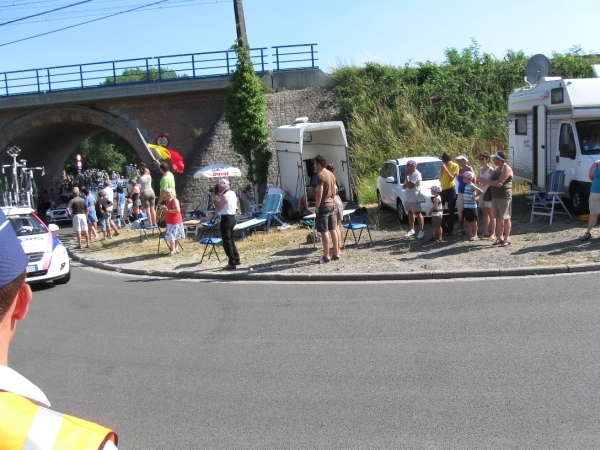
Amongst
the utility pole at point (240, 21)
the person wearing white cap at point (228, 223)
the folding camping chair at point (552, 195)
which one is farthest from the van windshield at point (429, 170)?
the utility pole at point (240, 21)

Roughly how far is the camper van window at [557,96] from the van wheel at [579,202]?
2051 millimetres

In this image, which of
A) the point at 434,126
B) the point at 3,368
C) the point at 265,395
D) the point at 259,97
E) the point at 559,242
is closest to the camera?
the point at 3,368

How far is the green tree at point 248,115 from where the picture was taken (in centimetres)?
2150

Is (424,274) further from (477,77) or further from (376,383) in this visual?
(477,77)

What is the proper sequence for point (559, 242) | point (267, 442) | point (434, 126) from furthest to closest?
point (434, 126)
point (559, 242)
point (267, 442)

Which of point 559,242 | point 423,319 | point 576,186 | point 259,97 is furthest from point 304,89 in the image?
point 423,319

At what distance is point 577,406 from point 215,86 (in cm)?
2693

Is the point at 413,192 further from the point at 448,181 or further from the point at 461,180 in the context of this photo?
the point at 461,180

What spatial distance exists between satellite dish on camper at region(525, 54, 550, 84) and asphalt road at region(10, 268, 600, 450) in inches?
337

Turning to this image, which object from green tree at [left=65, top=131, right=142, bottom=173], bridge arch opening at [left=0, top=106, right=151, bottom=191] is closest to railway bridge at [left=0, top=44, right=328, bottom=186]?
bridge arch opening at [left=0, top=106, right=151, bottom=191]

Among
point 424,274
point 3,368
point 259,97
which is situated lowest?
point 424,274

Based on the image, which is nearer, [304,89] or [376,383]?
[376,383]

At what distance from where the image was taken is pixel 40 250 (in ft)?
43.4

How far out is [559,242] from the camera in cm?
1274
